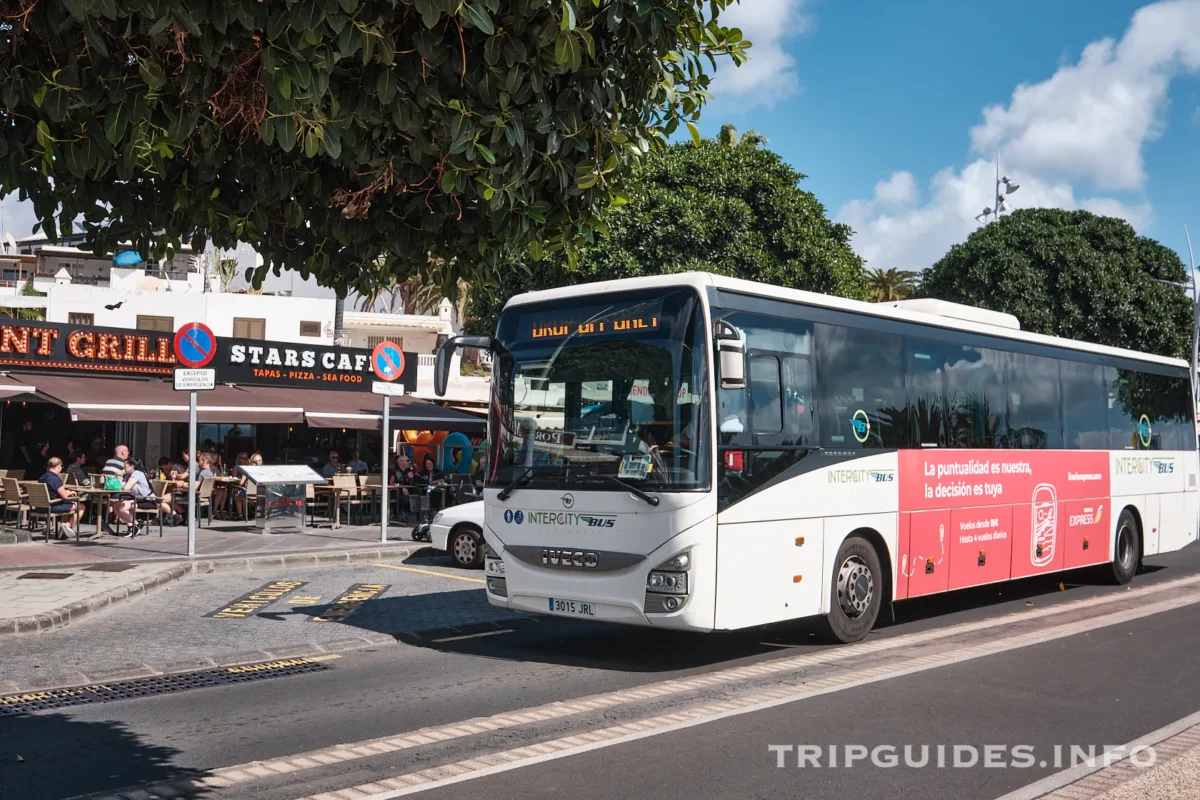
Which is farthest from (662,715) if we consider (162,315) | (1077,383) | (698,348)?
(162,315)

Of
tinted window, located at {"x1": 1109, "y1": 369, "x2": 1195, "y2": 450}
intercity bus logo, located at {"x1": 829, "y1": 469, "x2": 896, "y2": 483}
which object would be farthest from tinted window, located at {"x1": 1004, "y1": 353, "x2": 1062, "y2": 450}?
intercity bus logo, located at {"x1": 829, "y1": 469, "x2": 896, "y2": 483}

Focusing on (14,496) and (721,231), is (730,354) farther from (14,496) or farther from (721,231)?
(721,231)

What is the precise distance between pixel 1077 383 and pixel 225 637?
37.9 feet

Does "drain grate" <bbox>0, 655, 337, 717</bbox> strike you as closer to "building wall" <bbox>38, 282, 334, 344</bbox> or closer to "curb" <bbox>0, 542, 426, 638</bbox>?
"curb" <bbox>0, 542, 426, 638</bbox>

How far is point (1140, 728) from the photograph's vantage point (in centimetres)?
716

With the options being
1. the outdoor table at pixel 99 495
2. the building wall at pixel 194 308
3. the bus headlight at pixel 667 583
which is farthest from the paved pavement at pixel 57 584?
the building wall at pixel 194 308

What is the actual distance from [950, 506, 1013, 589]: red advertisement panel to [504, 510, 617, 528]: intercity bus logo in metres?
4.81

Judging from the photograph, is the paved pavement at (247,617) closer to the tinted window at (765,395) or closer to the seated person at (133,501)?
the tinted window at (765,395)

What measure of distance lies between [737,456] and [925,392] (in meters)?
3.60

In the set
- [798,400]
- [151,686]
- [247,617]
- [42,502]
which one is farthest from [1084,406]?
[42,502]

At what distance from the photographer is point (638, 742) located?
22.0 feet

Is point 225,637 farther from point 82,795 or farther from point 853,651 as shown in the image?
point 853,651

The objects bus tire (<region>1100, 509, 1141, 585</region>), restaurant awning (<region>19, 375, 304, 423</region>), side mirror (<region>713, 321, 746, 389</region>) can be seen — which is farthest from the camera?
restaurant awning (<region>19, 375, 304, 423</region>)

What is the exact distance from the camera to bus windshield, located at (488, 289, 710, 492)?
898cm
